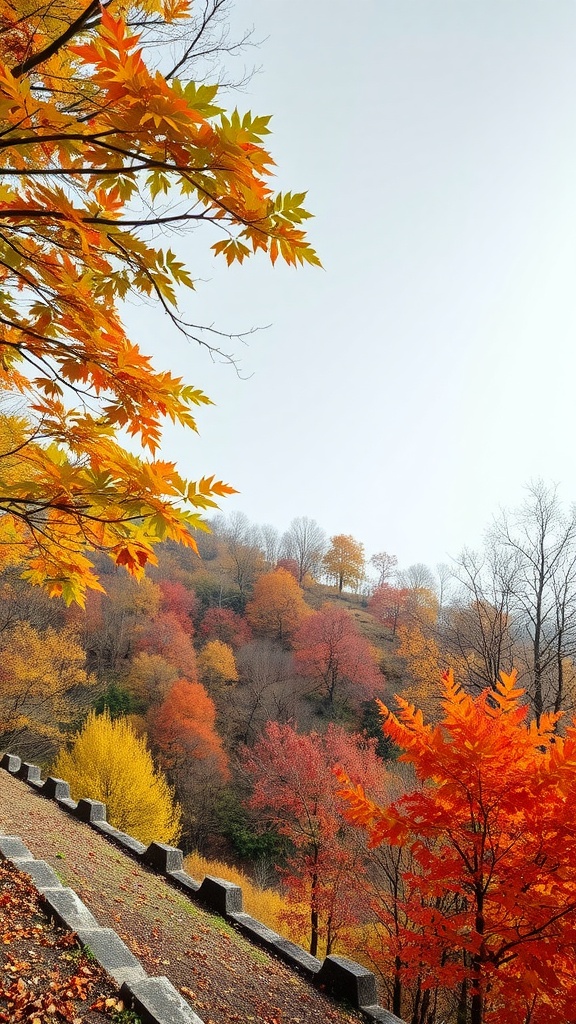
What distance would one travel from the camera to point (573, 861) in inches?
117

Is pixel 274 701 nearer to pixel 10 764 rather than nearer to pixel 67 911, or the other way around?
pixel 10 764

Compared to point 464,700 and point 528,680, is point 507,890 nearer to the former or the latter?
point 464,700

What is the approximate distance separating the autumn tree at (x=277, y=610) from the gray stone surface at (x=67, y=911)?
114 ft

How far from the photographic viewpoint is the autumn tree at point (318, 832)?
11.1 metres

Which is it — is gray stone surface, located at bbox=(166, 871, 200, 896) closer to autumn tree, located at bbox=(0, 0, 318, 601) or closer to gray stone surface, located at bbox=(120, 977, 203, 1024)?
gray stone surface, located at bbox=(120, 977, 203, 1024)

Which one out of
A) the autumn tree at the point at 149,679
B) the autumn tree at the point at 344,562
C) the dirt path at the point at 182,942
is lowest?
the autumn tree at the point at 149,679

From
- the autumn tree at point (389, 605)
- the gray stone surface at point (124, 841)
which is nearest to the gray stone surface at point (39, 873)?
the gray stone surface at point (124, 841)

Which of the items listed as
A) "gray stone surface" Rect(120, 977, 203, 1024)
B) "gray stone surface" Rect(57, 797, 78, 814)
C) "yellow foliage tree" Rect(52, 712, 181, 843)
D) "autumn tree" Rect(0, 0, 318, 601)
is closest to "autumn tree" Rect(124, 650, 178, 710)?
"yellow foliage tree" Rect(52, 712, 181, 843)

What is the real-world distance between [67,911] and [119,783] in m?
13.6

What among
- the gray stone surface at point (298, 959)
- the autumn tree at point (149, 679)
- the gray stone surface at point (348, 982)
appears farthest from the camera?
the autumn tree at point (149, 679)

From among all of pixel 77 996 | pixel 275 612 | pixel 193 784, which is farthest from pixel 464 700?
pixel 275 612

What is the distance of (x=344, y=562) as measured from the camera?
55344mm

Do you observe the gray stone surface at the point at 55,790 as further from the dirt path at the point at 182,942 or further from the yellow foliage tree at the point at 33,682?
the yellow foliage tree at the point at 33,682

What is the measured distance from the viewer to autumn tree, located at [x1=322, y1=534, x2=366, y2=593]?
55219 millimetres
